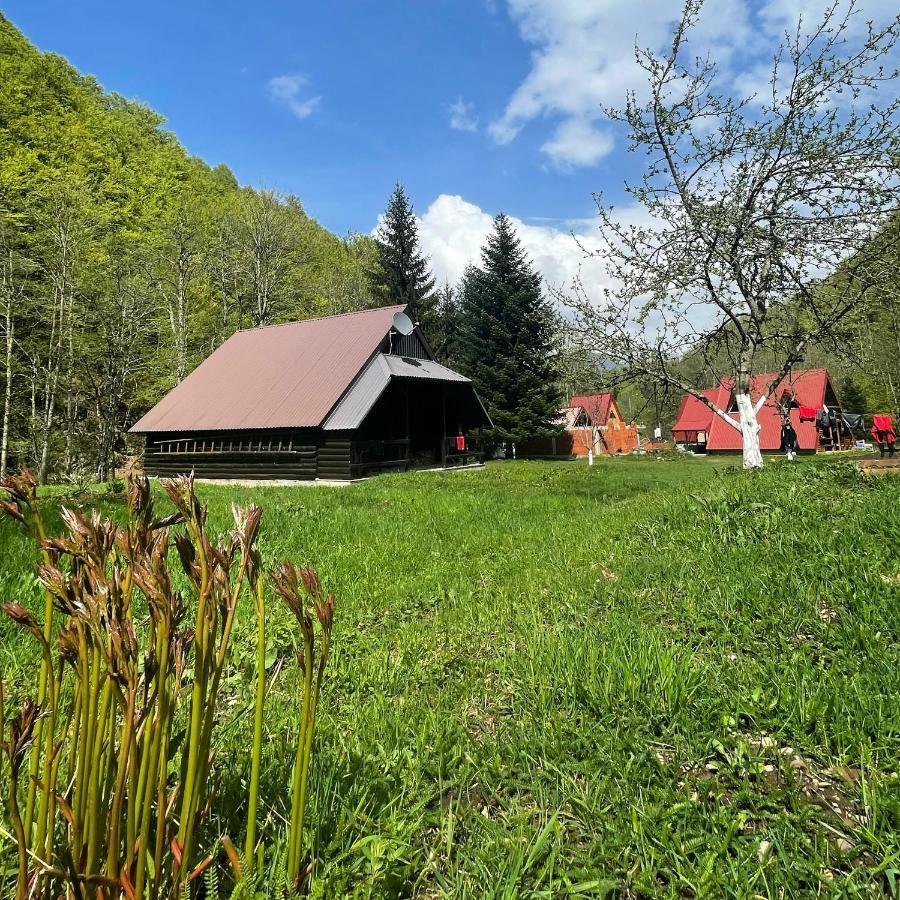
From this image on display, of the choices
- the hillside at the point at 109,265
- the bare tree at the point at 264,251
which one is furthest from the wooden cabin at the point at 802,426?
the bare tree at the point at 264,251

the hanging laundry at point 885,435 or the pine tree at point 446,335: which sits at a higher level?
the pine tree at point 446,335

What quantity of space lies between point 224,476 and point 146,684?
21.0m

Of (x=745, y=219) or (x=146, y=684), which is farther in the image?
→ (x=745, y=219)

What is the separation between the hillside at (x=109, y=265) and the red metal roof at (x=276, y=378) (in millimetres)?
3466

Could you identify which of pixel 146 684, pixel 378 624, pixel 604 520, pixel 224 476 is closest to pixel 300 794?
pixel 146 684

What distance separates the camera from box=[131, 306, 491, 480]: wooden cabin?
18.7 metres

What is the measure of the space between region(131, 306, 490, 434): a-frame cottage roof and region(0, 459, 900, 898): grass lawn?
14.2m

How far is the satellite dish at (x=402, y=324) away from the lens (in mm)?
21719

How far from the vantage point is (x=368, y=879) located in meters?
1.52

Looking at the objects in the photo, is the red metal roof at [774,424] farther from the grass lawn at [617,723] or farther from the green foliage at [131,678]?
the green foliage at [131,678]

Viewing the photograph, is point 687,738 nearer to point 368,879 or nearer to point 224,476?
point 368,879

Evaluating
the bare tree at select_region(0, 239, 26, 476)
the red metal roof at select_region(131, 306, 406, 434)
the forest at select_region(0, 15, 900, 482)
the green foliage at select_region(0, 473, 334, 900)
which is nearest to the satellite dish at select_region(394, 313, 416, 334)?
the red metal roof at select_region(131, 306, 406, 434)

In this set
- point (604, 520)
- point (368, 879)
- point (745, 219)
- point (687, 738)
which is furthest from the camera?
point (745, 219)

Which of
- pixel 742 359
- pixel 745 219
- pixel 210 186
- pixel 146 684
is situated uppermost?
pixel 210 186
